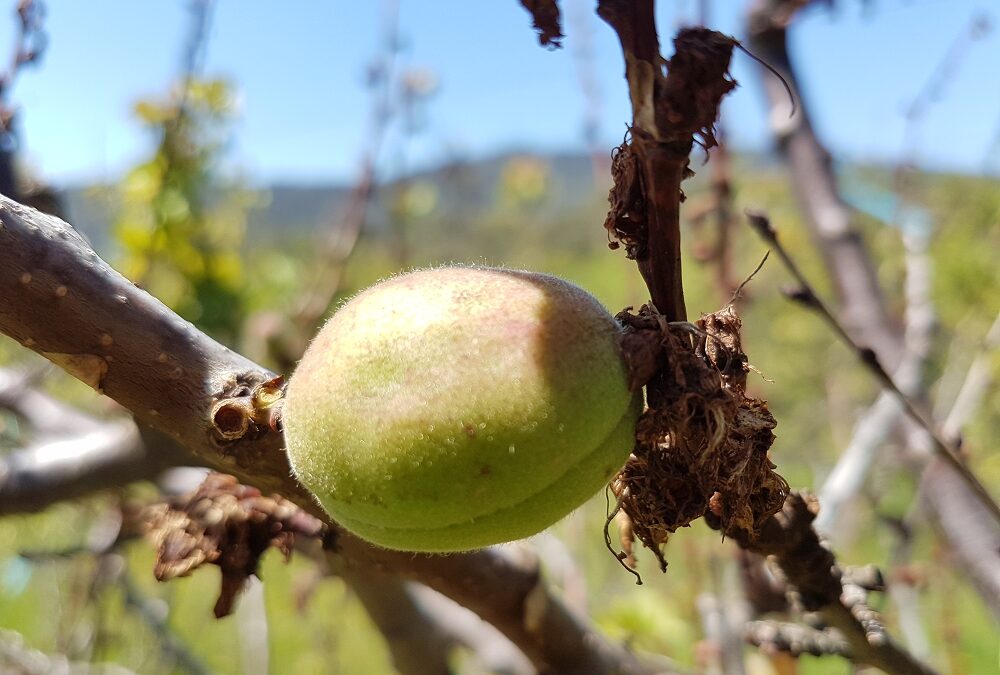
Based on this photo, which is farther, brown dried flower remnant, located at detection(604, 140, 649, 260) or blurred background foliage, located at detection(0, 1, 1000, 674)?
blurred background foliage, located at detection(0, 1, 1000, 674)

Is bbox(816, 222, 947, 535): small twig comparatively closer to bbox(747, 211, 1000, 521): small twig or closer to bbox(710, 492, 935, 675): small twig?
bbox(747, 211, 1000, 521): small twig

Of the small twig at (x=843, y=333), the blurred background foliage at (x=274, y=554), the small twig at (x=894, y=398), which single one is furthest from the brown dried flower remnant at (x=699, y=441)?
the small twig at (x=894, y=398)

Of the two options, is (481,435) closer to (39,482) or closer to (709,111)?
(709,111)

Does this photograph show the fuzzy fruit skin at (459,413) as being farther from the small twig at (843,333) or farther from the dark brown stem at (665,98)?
the small twig at (843,333)

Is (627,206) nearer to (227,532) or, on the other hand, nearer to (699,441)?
(699,441)

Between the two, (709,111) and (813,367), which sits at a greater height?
(709,111)

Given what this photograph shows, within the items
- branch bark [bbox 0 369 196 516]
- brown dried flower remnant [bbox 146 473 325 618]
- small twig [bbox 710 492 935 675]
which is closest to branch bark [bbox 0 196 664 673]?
brown dried flower remnant [bbox 146 473 325 618]

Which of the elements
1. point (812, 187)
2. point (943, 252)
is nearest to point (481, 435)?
point (812, 187)
